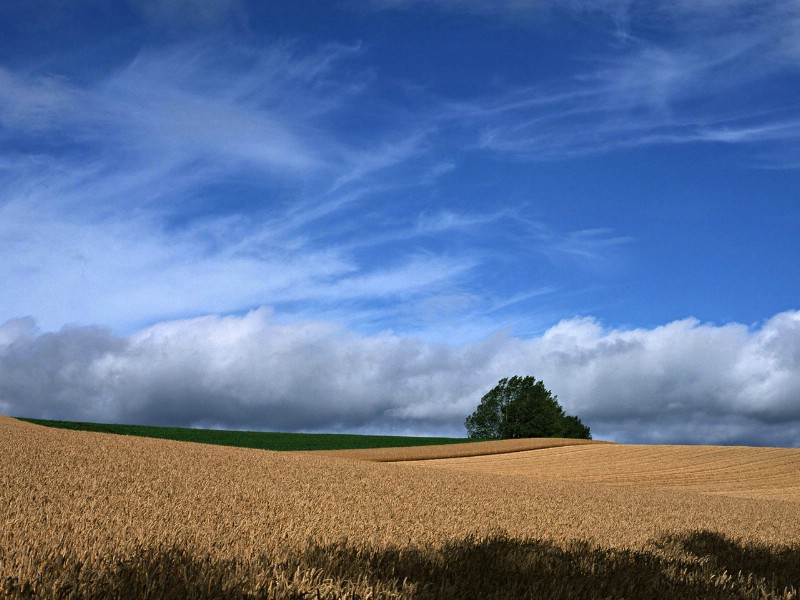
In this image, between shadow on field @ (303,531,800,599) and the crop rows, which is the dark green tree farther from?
shadow on field @ (303,531,800,599)

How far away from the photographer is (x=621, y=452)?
42062 millimetres

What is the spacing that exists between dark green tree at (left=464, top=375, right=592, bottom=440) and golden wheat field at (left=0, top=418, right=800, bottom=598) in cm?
5228

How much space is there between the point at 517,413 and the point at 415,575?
63.0 meters

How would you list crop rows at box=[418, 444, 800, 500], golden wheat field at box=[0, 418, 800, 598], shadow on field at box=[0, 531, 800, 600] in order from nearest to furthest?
shadow on field at box=[0, 531, 800, 600] → golden wheat field at box=[0, 418, 800, 598] → crop rows at box=[418, 444, 800, 500]

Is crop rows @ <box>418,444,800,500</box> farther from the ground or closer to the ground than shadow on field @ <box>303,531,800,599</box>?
closer to the ground

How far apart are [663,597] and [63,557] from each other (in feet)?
11.8

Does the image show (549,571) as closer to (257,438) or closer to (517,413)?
(257,438)

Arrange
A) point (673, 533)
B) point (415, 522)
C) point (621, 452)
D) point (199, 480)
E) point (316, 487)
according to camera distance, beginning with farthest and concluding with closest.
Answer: point (621, 452)
point (316, 487)
point (199, 480)
point (673, 533)
point (415, 522)

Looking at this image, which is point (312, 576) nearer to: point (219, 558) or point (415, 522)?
point (219, 558)

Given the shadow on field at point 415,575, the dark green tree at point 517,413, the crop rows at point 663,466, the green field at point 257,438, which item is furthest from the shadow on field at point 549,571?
the dark green tree at point 517,413

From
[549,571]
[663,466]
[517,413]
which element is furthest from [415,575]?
[517,413]

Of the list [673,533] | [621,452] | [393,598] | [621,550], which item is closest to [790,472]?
[621,452]

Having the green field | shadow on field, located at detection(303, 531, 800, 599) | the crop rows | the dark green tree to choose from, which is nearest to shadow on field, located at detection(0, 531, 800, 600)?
shadow on field, located at detection(303, 531, 800, 599)

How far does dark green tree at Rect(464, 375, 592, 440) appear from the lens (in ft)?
211
